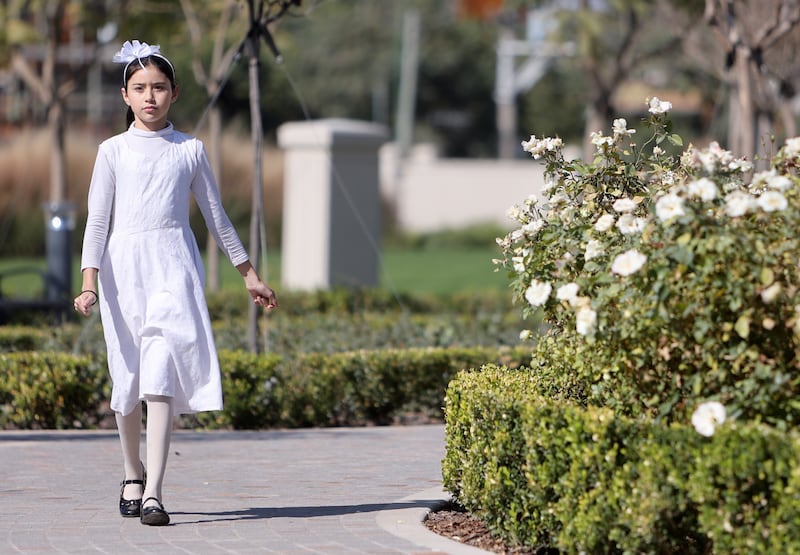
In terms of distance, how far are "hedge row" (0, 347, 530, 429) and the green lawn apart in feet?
35.5

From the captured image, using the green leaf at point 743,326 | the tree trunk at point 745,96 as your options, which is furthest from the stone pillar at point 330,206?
the green leaf at point 743,326

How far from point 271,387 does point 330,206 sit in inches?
300

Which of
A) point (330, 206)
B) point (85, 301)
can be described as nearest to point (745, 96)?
point (330, 206)

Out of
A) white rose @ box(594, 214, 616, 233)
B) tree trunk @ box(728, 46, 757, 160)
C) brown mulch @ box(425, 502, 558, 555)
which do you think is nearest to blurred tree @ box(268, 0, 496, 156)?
tree trunk @ box(728, 46, 757, 160)

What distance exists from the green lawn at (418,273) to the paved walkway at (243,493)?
39.1 ft

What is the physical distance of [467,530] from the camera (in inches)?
219

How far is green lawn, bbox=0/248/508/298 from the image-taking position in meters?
23.1

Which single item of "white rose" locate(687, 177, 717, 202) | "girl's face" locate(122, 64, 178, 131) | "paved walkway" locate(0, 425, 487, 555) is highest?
"girl's face" locate(122, 64, 178, 131)

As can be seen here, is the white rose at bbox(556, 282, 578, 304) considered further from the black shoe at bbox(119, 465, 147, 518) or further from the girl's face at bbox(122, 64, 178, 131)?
the black shoe at bbox(119, 465, 147, 518)

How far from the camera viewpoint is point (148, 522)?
18.1ft

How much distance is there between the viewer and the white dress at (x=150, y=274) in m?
5.54

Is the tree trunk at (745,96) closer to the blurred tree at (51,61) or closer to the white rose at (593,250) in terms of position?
the white rose at (593,250)

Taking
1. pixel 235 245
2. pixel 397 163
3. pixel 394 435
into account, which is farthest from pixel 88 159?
pixel 235 245

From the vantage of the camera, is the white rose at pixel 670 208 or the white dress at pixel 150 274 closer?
the white rose at pixel 670 208
